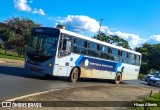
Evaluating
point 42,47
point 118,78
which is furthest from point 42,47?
point 118,78

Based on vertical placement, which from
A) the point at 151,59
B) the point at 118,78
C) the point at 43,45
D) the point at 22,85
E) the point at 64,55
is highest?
the point at 151,59

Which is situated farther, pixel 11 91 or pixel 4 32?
pixel 4 32

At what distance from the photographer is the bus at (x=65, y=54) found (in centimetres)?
1969

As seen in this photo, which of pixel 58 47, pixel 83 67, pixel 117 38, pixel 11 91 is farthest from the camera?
pixel 117 38

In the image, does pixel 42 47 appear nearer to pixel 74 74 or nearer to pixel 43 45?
pixel 43 45

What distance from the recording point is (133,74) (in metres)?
31.4

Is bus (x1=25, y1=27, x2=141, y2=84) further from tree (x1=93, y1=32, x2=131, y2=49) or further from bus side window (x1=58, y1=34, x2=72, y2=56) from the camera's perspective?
tree (x1=93, y1=32, x2=131, y2=49)

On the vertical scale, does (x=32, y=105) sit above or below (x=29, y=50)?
below

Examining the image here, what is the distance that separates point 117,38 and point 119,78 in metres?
48.4

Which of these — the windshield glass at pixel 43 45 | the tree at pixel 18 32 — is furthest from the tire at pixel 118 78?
the tree at pixel 18 32

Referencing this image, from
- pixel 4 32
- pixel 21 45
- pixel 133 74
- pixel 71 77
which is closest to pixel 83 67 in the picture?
pixel 71 77

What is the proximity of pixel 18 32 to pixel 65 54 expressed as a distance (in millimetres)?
33593

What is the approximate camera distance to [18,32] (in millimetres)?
52469

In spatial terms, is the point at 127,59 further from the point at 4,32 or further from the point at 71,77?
the point at 4,32
